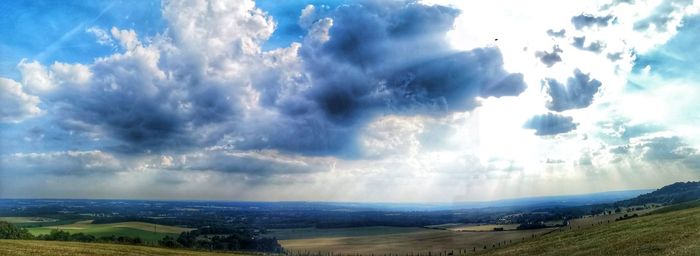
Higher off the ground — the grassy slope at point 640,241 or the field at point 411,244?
the grassy slope at point 640,241

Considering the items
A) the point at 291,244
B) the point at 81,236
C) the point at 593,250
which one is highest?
the point at 593,250

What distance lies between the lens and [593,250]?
45.1 meters

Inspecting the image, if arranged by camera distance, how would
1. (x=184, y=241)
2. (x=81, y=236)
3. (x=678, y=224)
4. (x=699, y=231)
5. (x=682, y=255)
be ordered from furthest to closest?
1. (x=184, y=241)
2. (x=81, y=236)
3. (x=678, y=224)
4. (x=699, y=231)
5. (x=682, y=255)

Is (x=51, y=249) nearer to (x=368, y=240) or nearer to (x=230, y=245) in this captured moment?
(x=230, y=245)

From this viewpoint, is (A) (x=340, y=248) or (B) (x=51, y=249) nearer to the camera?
(B) (x=51, y=249)

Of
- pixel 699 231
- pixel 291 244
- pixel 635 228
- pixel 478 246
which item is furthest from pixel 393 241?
pixel 699 231

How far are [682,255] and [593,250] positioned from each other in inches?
471

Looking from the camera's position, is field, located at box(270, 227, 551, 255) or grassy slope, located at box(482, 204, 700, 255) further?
field, located at box(270, 227, 551, 255)

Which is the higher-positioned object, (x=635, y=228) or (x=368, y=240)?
(x=635, y=228)

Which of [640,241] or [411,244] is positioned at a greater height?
[640,241]

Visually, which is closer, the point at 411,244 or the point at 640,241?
the point at 640,241

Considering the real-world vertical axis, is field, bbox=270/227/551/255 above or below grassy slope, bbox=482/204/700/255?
below

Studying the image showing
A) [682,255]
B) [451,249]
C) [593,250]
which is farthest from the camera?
[451,249]

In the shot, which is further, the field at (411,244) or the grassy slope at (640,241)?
the field at (411,244)
